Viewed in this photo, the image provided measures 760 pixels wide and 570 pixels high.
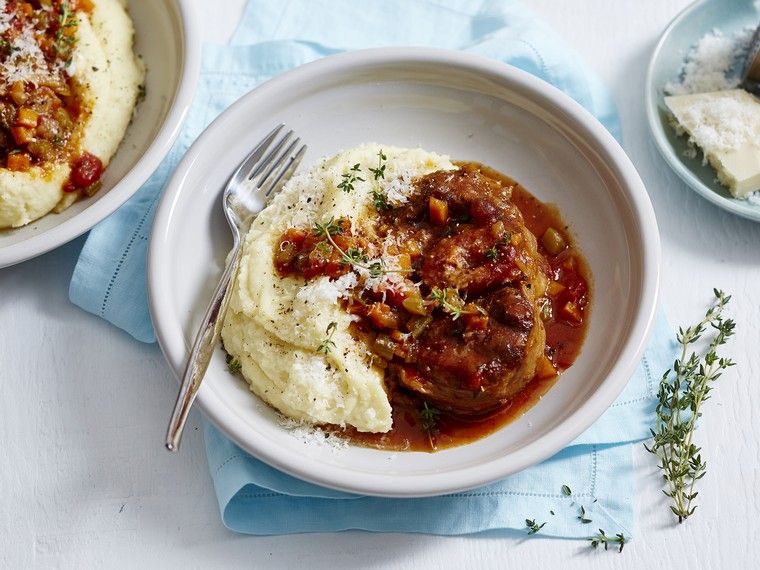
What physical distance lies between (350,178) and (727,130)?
309 cm

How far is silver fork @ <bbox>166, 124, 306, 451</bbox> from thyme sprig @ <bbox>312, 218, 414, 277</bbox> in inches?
27.6

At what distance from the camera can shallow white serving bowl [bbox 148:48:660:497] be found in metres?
5.34

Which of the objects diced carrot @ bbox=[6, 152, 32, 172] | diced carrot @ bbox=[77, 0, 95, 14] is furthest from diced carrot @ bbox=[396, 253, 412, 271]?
diced carrot @ bbox=[77, 0, 95, 14]

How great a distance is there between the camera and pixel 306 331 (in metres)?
5.53

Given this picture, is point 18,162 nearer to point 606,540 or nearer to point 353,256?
point 353,256

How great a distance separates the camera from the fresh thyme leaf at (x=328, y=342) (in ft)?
17.9

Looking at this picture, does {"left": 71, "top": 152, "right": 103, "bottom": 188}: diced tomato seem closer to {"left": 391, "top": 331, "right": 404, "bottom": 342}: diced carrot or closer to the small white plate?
{"left": 391, "top": 331, "right": 404, "bottom": 342}: diced carrot

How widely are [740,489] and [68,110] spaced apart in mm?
5703

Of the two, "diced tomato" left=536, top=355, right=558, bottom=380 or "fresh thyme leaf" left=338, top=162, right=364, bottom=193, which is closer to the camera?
"diced tomato" left=536, top=355, right=558, bottom=380

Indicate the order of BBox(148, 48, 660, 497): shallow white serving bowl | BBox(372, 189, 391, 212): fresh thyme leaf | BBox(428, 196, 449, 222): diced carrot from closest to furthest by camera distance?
BBox(148, 48, 660, 497): shallow white serving bowl < BBox(428, 196, 449, 222): diced carrot < BBox(372, 189, 391, 212): fresh thyme leaf

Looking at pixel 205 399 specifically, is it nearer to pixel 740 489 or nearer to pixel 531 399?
pixel 531 399

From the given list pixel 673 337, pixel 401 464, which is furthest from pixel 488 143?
pixel 401 464

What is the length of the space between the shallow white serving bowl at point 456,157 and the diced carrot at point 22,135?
53.0 inches

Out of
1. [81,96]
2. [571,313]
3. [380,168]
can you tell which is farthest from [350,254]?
[81,96]
